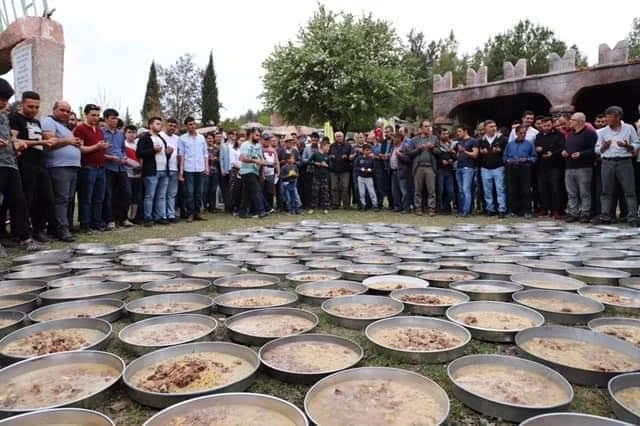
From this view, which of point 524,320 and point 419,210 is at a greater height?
point 419,210

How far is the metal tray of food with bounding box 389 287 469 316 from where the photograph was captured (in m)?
3.11

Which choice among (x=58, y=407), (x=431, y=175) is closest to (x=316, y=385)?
(x=58, y=407)

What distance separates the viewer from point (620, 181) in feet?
24.7

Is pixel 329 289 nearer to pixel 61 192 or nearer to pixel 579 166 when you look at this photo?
pixel 61 192

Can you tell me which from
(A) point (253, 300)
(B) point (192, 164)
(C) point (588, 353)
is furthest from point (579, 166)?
(B) point (192, 164)

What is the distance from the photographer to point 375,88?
869 inches

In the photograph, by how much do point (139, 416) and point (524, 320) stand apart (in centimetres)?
237

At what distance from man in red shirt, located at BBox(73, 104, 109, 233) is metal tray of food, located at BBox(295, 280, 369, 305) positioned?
4732 mm

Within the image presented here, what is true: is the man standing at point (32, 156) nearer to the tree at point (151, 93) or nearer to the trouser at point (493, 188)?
the trouser at point (493, 188)

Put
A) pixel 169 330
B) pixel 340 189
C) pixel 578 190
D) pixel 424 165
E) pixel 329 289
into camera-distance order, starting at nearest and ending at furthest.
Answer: pixel 169 330, pixel 329 289, pixel 578 190, pixel 424 165, pixel 340 189

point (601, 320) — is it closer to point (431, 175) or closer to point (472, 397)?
point (472, 397)

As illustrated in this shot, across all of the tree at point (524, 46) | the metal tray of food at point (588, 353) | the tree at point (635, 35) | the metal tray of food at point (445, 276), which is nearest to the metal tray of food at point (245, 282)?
the metal tray of food at point (445, 276)

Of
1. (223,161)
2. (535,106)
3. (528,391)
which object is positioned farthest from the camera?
(535,106)

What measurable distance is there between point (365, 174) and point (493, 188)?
2841mm
